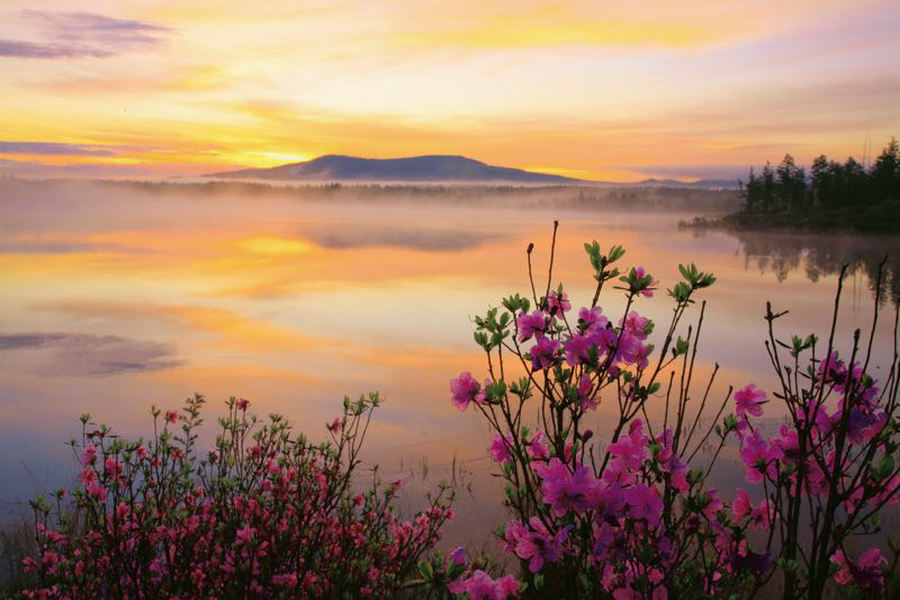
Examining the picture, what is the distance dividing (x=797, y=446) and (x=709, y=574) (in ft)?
2.05

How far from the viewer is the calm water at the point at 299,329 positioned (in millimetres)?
11117

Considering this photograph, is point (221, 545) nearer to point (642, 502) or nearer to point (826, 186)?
point (642, 502)

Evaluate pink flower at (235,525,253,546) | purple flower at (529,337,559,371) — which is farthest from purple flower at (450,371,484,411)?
pink flower at (235,525,253,546)

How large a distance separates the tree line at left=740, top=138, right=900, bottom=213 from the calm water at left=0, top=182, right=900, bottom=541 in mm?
39347

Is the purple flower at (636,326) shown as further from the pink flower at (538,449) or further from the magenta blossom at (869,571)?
the magenta blossom at (869,571)

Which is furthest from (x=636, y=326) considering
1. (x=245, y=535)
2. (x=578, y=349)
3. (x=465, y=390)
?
(x=245, y=535)

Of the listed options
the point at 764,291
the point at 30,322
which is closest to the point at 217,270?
the point at 30,322

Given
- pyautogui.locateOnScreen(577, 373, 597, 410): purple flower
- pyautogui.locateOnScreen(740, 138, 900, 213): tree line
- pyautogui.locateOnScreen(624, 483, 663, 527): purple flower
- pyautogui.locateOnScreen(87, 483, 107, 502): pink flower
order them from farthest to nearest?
pyautogui.locateOnScreen(740, 138, 900, 213): tree line < pyautogui.locateOnScreen(87, 483, 107, 502): pink flower < pyautogui.locateOnScreen(577, 373, 597, 410): purple flower < pyautogui.locateOnScreen(624, 483, 663, 527): purple flower

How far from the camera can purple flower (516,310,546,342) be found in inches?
132

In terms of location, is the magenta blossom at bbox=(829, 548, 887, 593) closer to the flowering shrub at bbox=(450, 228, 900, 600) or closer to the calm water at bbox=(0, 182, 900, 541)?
the flowering shrub at bbox=(450, 228, 900, 600)

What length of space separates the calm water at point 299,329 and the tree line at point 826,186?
3935 centimetres

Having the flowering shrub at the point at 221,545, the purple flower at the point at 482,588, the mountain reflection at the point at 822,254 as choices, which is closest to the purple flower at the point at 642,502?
the purple flower at the point at 482,588

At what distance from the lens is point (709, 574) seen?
10.3ft

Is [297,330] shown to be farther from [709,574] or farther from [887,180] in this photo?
[887,180]
